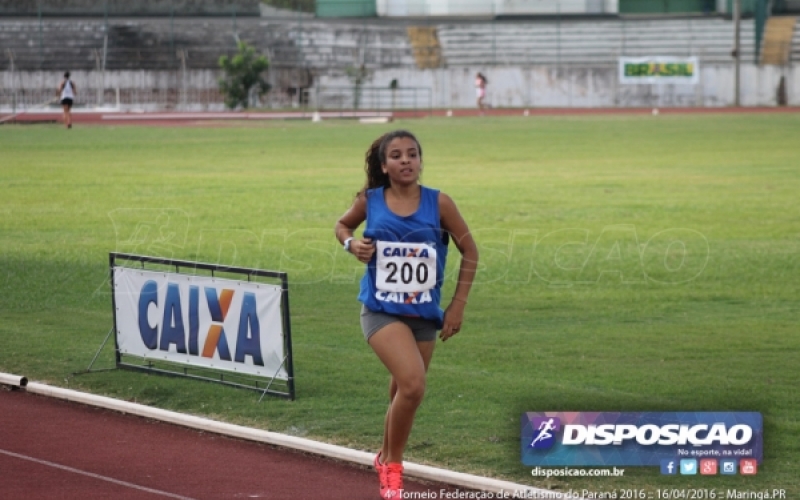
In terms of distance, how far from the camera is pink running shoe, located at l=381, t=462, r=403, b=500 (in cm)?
702

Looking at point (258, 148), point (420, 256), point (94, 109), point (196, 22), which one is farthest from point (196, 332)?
point (196, 22)

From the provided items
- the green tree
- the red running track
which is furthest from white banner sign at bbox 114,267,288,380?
the green tree

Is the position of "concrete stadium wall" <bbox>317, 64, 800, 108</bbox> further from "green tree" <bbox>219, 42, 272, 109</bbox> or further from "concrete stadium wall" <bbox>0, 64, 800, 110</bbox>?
"green tree" <bbox>219, 42, 272, 109</bbox>

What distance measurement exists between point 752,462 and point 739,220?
44.2 feet

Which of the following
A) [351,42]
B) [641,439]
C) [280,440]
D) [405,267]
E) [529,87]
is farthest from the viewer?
[351,42]

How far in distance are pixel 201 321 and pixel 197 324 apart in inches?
1.9

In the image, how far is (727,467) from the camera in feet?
24.7

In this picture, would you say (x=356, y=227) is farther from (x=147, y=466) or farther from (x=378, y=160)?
(x=147, y=466)

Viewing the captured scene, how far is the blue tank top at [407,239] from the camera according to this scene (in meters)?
7.04

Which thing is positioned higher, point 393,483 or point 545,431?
point 545,431

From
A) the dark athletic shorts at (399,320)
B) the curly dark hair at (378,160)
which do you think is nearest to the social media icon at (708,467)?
the dark athletic shorts at (399,320)

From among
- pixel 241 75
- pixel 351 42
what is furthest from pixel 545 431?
pixel 351 42

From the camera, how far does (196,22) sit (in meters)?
64.6

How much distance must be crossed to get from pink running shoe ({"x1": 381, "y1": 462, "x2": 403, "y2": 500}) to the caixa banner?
3.25 ft
